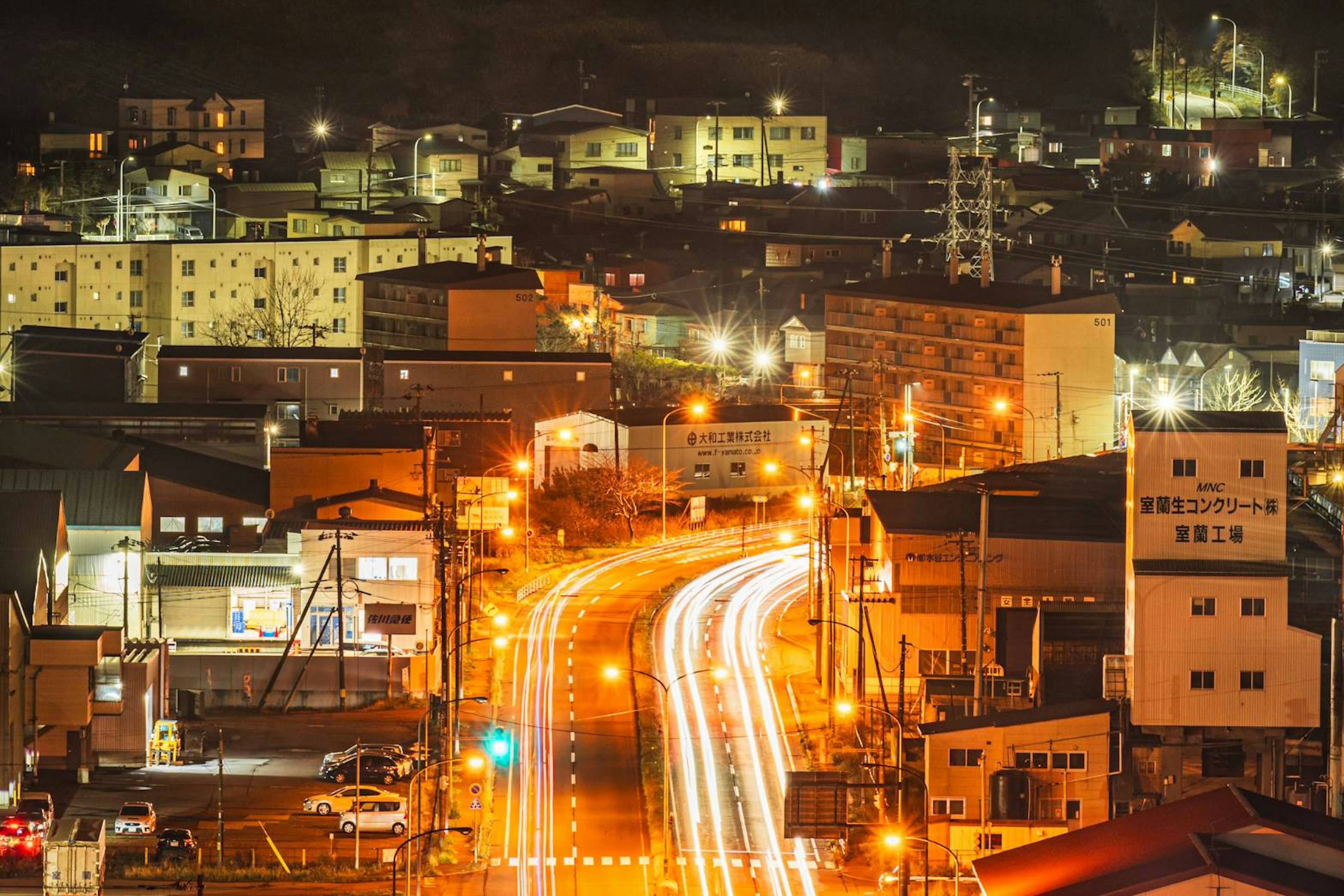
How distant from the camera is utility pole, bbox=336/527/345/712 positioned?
20.3 m

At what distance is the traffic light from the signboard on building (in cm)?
241

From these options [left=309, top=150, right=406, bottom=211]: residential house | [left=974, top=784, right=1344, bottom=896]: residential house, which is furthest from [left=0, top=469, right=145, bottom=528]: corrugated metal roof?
[left=309, top=150, right=406, bottom=211]: residential house

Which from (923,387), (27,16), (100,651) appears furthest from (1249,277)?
(27,16)

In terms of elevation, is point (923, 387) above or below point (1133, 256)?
below

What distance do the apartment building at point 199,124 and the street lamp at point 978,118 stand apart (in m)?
16.0

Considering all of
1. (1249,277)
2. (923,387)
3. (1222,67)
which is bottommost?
(923,387)

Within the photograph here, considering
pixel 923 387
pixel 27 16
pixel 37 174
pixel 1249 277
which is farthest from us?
pixel 27 16

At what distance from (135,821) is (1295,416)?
2092 cm

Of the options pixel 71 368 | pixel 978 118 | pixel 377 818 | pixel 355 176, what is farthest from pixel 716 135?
pixel 377 818

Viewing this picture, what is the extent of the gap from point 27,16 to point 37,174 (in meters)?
20.9

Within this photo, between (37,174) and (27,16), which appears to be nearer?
(37,174)

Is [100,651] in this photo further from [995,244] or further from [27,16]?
[27,16]

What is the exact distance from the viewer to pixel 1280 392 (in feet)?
113

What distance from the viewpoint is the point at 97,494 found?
22297mm
